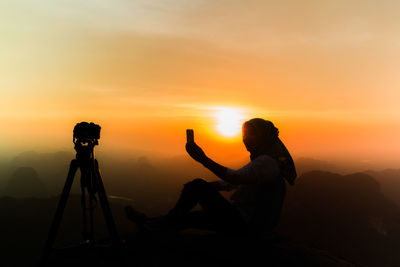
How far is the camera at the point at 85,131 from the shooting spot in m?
6.04

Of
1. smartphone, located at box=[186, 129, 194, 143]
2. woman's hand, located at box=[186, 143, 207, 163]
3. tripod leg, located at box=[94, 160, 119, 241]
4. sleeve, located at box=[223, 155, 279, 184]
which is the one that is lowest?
tripod leg, located at box=[94, 160, 119, 241]

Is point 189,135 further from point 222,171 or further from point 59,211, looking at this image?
point 59,211

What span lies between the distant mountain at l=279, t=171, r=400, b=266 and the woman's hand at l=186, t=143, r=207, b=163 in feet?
317

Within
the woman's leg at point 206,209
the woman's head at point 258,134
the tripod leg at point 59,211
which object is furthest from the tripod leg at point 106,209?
the woman's head at point 258,134

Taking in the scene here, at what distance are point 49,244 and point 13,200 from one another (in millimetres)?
183692

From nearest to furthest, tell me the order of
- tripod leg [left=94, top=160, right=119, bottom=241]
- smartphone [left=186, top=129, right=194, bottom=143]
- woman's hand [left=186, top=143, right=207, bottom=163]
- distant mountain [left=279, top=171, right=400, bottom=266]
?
woman's hand [left=186, top=143, right=207, bottom=163], smartphone [left=186, top=129, right=194, bottom=143], tripod leg [left=94, top=160, right=119, bottom=241], distant mountain [left=279, top=171, right=400, bottom=266]

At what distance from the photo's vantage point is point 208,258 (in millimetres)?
6348

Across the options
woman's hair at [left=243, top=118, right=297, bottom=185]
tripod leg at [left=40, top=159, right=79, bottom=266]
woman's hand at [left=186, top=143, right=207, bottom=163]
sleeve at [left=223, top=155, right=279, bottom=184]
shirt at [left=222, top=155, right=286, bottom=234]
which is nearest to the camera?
woman's hand at [left=186, top=143, right=207, bottom=163]

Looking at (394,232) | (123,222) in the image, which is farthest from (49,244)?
(394,232)

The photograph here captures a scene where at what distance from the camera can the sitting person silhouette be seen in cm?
562

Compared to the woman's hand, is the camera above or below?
above

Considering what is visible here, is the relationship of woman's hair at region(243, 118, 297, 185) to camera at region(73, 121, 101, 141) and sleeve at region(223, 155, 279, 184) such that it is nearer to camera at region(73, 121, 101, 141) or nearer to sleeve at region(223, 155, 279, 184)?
sleeve at region(223, 155, 279, 184)

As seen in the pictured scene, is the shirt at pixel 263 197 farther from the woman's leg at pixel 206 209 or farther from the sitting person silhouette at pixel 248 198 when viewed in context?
the woman's leg at pixel 206 209

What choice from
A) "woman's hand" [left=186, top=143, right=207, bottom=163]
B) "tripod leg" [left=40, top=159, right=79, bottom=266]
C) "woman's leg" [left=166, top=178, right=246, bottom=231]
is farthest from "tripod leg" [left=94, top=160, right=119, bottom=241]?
"woman's hand" [left=186, top=143, right=207, bottom=163]
